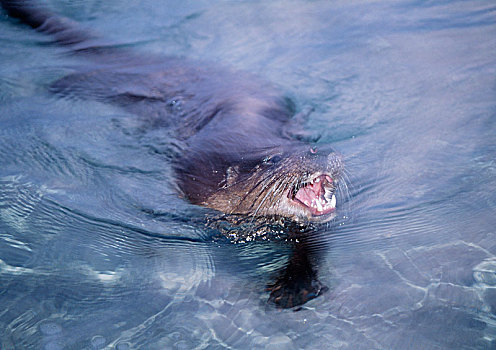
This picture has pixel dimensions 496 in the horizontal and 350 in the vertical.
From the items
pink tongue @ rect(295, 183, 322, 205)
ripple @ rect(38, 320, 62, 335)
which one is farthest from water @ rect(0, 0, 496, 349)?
pink tongue @ rect(295, 183, 322, 205)

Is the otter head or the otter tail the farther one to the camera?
the otter tail

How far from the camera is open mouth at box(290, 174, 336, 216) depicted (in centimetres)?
318

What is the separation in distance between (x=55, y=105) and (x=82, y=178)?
1208mm

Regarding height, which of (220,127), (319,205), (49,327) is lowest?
(49,327)

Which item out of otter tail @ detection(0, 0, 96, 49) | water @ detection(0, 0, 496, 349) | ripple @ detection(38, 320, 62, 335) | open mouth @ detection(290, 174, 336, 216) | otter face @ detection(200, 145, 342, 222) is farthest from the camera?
otter tail @ detection(0, 0, 96, 49)

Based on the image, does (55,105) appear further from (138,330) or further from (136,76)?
(138,330)

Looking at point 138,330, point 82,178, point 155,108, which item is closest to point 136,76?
point 155,108

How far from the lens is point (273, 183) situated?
10.3 feet

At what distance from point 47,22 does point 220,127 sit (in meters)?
2.84

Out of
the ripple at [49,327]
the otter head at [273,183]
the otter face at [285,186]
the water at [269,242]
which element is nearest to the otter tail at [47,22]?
the water at [269,242]

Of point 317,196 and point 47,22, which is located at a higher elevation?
point 47,22

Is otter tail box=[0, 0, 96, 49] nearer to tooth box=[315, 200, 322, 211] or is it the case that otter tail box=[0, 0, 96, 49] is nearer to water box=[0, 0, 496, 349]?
water box=[0, 0, 496, 349]

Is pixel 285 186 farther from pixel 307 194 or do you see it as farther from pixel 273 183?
pixel 307 194

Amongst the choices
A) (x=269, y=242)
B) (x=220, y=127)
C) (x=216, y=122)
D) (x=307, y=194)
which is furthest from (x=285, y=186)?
(x=216, y=122)
